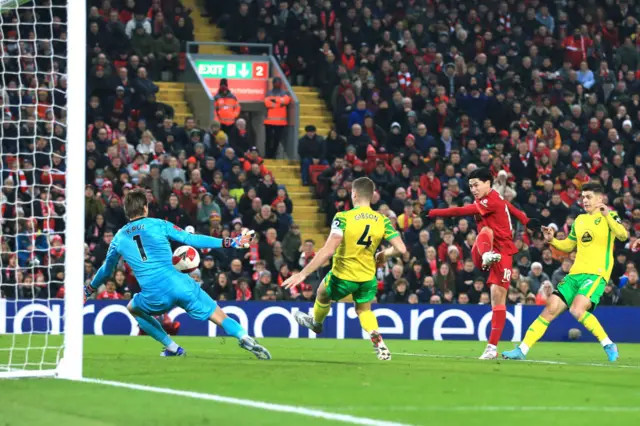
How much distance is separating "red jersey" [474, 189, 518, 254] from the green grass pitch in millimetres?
1386

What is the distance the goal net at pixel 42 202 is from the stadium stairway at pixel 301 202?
524cm

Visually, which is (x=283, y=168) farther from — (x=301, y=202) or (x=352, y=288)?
(x=352, y=288)

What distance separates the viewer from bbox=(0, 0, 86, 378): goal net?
10562mm

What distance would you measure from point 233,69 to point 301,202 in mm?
3634

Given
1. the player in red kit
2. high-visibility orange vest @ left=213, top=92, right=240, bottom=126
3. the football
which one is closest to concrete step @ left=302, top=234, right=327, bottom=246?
high-visibility orange vest @ left=213, top=92, right=240, bottom=126

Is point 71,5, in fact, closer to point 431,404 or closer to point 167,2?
point 431,404

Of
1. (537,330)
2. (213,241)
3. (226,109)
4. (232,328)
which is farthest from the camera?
(226,109)

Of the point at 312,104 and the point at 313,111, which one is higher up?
the point at 312,104

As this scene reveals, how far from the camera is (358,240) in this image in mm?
13414

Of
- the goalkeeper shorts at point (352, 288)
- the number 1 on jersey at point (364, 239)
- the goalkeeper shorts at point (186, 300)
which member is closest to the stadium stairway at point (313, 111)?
the goalkeeper shorts at point (352, 288)

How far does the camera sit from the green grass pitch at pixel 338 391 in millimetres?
8172

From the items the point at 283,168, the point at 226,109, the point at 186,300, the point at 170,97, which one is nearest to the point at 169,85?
the point at 170,97

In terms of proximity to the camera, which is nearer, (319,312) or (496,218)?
(319,312)

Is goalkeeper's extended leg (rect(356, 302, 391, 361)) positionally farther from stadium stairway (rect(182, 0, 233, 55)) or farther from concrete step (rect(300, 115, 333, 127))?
stadium stairway (rect(182, 0, 233, 55))
